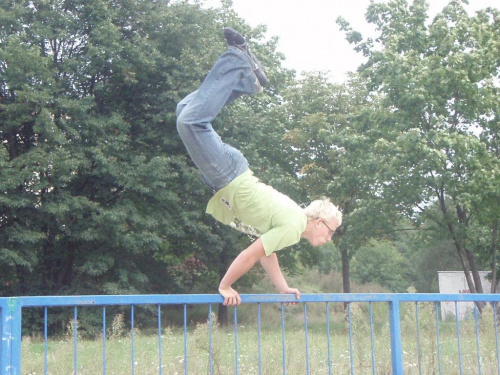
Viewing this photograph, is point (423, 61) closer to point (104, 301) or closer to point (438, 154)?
point (438, 154)

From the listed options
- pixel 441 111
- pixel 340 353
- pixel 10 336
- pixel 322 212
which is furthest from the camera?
pixel 441 111

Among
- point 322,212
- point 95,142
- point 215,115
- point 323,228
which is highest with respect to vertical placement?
point 95,142

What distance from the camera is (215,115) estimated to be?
12.5ft

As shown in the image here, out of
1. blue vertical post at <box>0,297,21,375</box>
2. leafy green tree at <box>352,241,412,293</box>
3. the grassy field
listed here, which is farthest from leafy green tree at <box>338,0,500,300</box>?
leafy green tree at <box>352,241,412,293</box>

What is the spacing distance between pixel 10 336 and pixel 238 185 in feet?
5.17

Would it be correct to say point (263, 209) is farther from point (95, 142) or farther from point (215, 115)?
point (95, 142)

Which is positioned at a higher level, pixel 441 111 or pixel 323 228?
pixel 441 111

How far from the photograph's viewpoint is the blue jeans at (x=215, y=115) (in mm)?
3746

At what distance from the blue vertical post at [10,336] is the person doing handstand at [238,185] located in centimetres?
115

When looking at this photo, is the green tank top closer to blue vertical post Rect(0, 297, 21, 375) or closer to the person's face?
the person's face

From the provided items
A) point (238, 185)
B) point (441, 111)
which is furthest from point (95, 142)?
point (238, 185)

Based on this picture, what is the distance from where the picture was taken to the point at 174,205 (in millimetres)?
22203

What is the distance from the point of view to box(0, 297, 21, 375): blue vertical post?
9.87ft

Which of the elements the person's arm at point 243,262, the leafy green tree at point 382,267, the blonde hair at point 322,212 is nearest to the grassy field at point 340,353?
the person's arm at point 243,262
